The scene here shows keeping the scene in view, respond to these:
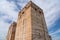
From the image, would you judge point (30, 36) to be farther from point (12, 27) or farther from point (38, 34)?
point (12, 27)

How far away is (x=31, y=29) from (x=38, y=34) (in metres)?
1.06

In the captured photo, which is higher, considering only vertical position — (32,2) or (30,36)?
(32,2)

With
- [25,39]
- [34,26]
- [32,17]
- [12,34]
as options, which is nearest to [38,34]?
[34,26]

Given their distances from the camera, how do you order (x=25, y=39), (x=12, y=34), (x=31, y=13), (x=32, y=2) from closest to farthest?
(x=25, y=39)
(x=31, y=13)
(x=32, y=2)
(x=12, y=34)

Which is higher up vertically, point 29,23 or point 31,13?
point 31,13

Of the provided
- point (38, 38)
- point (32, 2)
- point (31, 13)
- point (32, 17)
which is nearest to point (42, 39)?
point (38, 38)

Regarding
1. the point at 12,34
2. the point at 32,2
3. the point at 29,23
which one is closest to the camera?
the point at 29,23

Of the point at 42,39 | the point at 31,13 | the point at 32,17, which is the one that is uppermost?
the point at 31,13

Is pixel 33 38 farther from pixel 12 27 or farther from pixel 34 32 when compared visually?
pixel 12 27

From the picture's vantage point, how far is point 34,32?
809 centimetres

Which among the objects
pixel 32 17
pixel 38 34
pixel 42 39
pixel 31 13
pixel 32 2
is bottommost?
pixel 42 39

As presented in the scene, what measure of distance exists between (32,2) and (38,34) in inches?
197

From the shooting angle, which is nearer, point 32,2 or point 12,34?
point 32,2

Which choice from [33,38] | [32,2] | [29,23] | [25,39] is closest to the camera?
[33,38]
